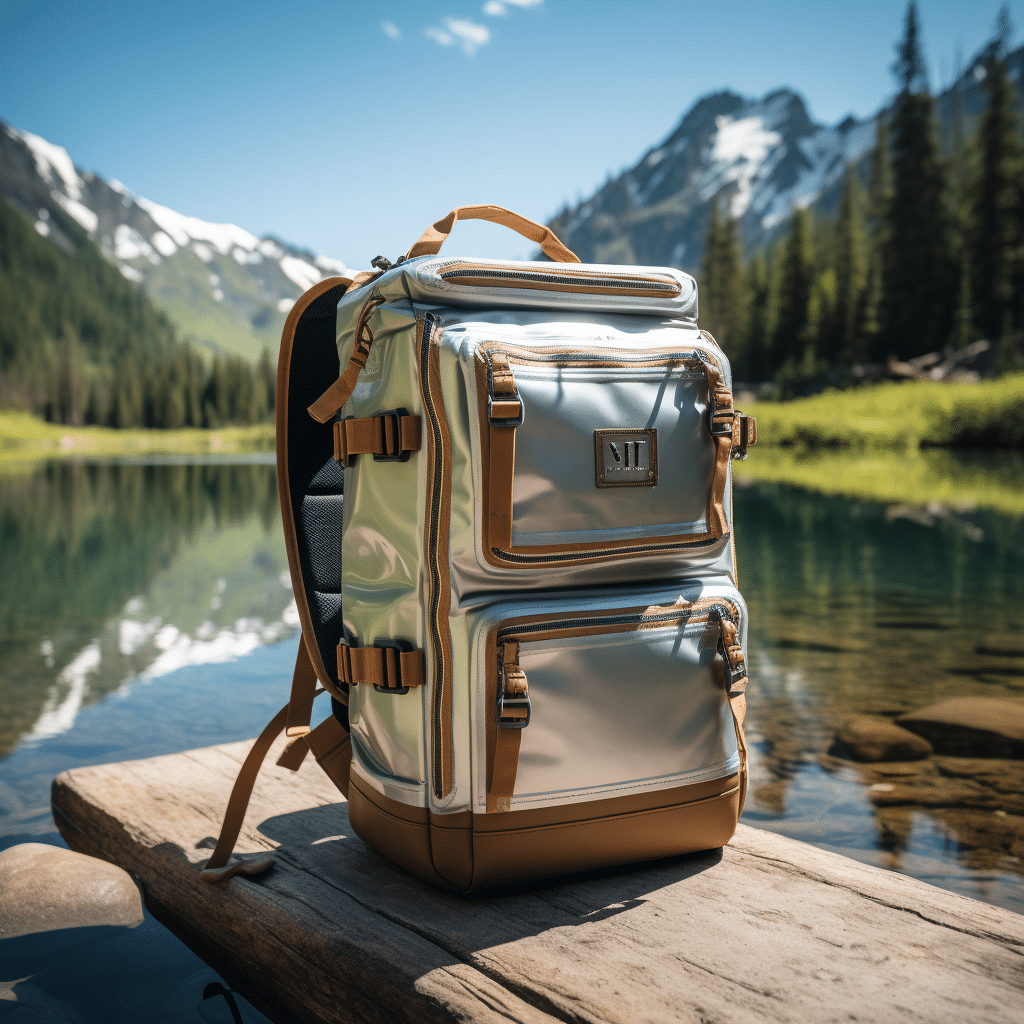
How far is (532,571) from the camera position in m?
1.50

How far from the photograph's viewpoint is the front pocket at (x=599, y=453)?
1432 mm

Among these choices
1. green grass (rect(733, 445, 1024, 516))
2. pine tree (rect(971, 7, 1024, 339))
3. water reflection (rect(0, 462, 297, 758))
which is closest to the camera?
water reflection (rect(0, 462, 297, 758))

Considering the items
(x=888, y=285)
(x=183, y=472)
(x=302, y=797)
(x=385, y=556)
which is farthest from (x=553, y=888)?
(x=888, y=285)

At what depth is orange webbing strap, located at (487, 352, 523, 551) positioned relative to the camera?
141 cm

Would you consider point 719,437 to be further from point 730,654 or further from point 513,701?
point 513,701

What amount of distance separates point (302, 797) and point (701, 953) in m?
1.17

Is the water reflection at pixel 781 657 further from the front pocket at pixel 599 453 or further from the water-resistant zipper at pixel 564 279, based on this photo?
the water-resistant zipper at pixel 564 279

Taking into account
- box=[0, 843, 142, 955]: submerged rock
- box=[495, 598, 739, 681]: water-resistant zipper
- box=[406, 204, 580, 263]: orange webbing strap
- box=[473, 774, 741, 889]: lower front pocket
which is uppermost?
box=[406, 204, 580, 263]: orange webbing strap

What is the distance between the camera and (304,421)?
6.49 feet

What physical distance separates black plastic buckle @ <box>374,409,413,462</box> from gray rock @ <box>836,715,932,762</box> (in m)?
2.80

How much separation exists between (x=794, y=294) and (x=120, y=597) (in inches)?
1700

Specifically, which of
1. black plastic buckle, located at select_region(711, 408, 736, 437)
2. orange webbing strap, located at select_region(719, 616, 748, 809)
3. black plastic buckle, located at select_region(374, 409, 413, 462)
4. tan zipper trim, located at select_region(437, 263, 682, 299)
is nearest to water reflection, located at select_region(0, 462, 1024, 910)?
orange webbing strap, located at select_region(719, 616, 748, 809)

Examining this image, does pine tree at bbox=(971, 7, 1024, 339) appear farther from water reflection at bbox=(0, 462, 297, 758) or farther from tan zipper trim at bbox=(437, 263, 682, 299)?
tan zipper trim at bbox=(437, 263, 682, 299)

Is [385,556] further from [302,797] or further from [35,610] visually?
[35,610]
